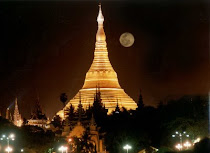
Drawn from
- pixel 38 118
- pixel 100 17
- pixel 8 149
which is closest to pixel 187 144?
pixel 8 149

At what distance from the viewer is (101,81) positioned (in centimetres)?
12075

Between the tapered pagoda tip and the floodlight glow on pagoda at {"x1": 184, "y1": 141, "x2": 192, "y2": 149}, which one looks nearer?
the floodlight glow on pagoda at {"x1": 184, "y1": 141, "x2": 192, "y2": 149}

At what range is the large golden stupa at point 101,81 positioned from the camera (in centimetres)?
11906

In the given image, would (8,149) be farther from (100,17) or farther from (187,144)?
(100,17)

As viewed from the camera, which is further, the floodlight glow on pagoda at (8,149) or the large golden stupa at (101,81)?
the large golden stupa at (101,81)

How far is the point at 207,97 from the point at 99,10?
40048 mm

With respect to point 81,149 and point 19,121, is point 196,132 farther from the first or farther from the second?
point 19,121

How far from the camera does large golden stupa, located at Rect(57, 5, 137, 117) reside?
11906 centimetres

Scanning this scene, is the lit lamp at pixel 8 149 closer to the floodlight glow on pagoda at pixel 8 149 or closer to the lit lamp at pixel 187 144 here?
the floodlight glow on pagoda at pixel 8 149

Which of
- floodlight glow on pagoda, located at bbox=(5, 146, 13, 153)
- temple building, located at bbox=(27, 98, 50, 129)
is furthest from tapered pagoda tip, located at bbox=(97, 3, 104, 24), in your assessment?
floodlight glow on pagoda, located at bbox=(5, 146, 13, 153)

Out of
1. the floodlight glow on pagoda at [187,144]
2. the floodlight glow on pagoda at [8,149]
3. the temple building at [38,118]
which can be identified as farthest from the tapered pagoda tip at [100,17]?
the floodlight glow on pagoda at [187,144]

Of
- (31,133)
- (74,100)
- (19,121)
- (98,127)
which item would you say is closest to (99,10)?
(74,100)

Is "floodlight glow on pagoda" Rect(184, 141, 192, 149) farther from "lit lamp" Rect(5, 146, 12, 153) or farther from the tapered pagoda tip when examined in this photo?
the tapered pagoda tip

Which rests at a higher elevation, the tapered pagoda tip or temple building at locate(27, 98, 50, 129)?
the tapered pagoda tip
